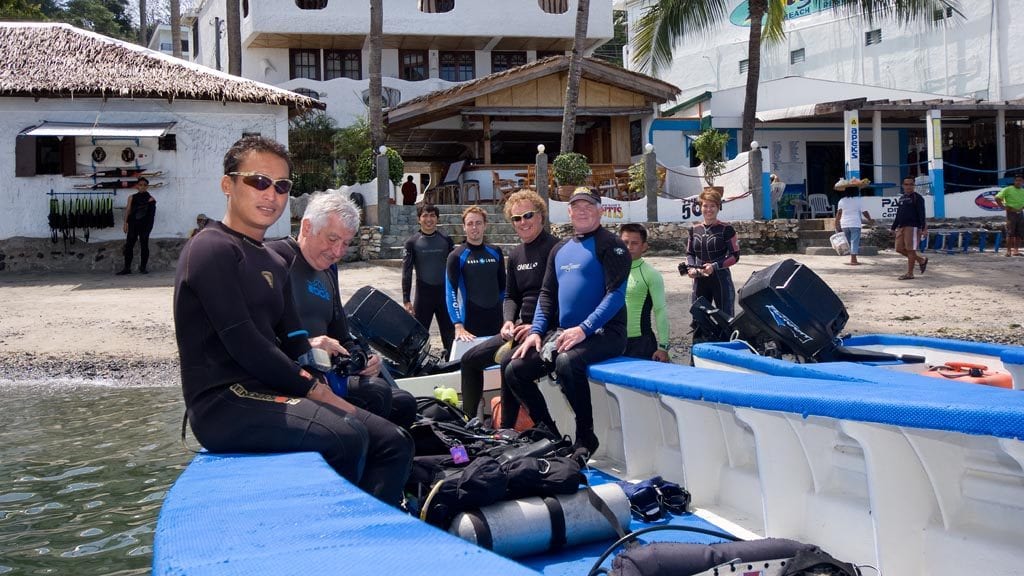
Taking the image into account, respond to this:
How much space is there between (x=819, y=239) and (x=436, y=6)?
18.3 m

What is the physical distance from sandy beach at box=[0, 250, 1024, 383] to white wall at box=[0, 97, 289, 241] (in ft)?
5.32

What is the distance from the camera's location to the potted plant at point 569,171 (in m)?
21.2

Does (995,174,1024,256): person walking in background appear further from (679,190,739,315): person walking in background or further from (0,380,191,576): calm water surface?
(0,380,191,576): calm water surface

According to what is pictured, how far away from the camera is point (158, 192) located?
→ 67.7 feet

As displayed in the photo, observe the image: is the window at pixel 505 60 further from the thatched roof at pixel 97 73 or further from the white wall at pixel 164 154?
the white wall at pixel 164 154

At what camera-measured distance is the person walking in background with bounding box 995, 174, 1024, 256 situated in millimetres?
20328

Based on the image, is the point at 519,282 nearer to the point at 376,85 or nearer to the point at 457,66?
the point at 376,85

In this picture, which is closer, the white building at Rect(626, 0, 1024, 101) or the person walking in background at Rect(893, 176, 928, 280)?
the person walking in background at Rect(893, 176, 928, 280)

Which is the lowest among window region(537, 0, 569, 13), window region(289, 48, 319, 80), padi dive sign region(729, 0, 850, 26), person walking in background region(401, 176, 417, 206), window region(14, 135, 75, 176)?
person walking in background region(401, 176, 417, 206)

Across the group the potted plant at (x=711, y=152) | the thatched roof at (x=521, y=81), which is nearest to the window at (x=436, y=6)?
the thatched roof at (x=521, y=81)

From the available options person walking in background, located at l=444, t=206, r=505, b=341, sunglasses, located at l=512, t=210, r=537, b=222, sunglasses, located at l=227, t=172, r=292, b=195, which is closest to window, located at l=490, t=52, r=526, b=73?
person walking in background, located at l=444, t=206, r=505, b=341

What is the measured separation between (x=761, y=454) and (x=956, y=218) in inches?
849

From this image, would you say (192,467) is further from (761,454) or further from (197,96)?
(197,96)

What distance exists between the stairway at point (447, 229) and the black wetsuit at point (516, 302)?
12526 mm
